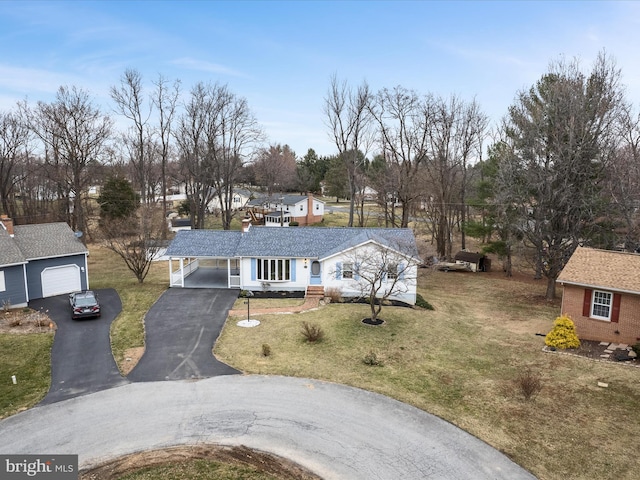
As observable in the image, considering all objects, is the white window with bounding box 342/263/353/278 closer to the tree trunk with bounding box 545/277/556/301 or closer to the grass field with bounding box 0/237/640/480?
the grass field with bounding box 0/237/640/480

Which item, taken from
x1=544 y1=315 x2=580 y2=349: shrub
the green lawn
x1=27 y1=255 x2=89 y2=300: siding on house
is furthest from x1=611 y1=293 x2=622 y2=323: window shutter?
x1=27 y1=255 x2=89 y2=300: siding on house

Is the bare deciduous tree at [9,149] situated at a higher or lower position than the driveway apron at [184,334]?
higher

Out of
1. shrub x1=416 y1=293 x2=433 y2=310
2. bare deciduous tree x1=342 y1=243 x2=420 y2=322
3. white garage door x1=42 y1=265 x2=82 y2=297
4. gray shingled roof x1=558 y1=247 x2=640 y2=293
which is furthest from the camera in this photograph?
white garage door x1=42 y1=265 x2=82 y2=297

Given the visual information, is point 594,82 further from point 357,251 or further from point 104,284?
point 104,284

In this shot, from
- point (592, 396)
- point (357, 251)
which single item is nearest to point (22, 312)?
point (357, 251)

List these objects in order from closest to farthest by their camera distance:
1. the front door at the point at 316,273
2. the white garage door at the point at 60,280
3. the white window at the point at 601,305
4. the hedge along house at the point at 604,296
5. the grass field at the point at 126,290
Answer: the grass field at the point at 126,290 → the hedge along house at the point at 604,296 → the white window at the point at 601,305 → the white garage door at the point at 60,280 → the front door at the point at 316,273

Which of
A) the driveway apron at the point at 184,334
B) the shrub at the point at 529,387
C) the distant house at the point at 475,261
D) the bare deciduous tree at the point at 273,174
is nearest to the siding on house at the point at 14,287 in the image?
the driveway apron at the point at 184,334

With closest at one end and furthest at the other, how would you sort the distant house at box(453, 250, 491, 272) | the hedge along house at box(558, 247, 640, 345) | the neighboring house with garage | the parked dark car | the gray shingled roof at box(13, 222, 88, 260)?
1. the hedge along house at box(558, 247, 640, 345)
2. the parked dark car
3. the neighboring house with garage
4. the gray shingled roof at box(13, 222, 88, 260)
5. the distant house at box(453, 250, 491, 272)

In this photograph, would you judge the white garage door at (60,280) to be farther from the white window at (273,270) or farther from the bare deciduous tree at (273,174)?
the bare deciduous tree at (273,174)
